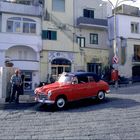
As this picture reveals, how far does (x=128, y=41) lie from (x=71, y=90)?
2677 cm

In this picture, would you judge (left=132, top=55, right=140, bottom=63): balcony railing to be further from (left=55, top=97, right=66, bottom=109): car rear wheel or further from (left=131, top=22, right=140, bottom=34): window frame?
(left=55, top=97, right=66, bottom=109): car rear wheel

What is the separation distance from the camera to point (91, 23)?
40562mm

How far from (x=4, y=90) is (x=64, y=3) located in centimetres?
2295

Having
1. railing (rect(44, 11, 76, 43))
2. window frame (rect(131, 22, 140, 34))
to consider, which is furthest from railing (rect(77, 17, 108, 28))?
window frame (rect(131, 22, 140, 34))

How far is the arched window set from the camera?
114 ft

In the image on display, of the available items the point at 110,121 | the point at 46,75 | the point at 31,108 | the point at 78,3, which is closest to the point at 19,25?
the point at 46,75

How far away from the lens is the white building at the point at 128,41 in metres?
42.2

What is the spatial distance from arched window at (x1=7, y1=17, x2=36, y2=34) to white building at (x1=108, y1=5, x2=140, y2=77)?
12.0m

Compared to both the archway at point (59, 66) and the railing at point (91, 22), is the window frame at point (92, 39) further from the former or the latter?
the archway at point (59, 66)

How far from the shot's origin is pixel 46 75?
3656cm

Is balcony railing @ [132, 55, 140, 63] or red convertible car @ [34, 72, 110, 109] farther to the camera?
balcony railing @ [132, 55, 140, 63]

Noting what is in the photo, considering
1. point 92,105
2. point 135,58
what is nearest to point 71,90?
point 92,105

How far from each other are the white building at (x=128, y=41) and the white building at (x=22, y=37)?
11.7m

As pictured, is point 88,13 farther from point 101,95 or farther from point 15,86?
point 15,86
